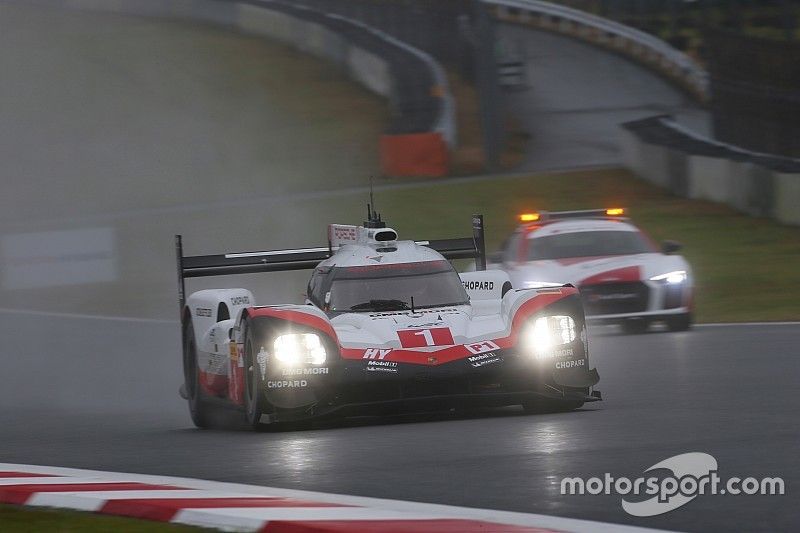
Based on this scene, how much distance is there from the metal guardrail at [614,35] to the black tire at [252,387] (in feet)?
127

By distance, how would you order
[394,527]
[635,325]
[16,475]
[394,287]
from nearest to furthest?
[394,527], [16,475], [394,287], [635,325]

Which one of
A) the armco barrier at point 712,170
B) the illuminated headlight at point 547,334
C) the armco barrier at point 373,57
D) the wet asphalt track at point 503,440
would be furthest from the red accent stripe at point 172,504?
the armco barrier at point 373,57

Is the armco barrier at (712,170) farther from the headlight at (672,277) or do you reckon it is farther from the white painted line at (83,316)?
the white painted line at (83,316)

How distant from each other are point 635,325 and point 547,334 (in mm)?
8800

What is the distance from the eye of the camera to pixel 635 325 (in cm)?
1906

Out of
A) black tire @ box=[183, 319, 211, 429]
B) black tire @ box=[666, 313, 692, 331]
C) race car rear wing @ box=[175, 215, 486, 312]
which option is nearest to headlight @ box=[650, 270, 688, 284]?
black tire @ box=[666, 313, 692, 331]

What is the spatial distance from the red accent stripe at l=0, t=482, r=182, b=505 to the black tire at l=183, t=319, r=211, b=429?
150 inches

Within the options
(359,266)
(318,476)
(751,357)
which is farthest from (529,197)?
(318,476)

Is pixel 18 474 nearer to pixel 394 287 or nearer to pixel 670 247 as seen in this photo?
pixel 394 287

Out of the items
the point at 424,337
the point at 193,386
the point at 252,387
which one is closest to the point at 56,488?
the point at 252,387

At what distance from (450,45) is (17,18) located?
41.6 ft

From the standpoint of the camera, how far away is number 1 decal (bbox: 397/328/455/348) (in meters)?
10.2

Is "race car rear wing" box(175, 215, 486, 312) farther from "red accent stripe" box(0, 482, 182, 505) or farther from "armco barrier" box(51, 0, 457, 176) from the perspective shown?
"armco barrier" box(51, 0, 457, 176)

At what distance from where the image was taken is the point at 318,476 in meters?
7.95
